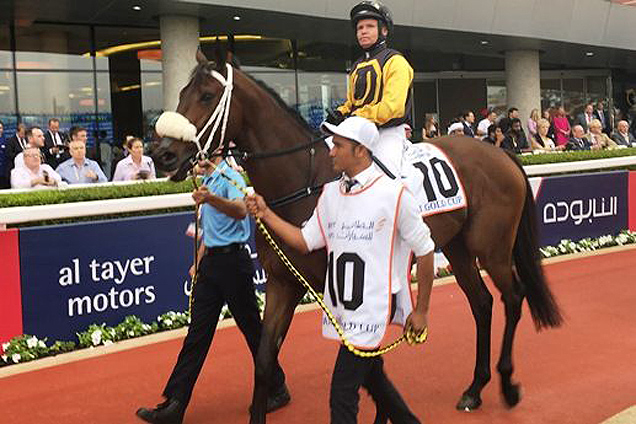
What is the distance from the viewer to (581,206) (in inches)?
439

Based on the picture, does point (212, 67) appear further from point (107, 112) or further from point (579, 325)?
point (107, 112)

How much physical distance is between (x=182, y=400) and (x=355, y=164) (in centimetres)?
205

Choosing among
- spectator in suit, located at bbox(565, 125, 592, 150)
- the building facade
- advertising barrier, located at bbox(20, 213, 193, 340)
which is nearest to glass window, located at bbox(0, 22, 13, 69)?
the building facade

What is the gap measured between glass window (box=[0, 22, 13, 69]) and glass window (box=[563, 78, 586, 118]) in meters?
22.5

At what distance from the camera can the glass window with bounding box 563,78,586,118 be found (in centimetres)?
3142

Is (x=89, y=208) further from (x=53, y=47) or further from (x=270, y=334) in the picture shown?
(x=53, y=47)

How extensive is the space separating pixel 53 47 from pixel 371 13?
45.9 feet

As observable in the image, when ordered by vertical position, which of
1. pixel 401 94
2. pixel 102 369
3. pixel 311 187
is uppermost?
pixel 401 94

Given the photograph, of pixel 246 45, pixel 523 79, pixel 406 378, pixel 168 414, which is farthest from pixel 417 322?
pixel 523 79

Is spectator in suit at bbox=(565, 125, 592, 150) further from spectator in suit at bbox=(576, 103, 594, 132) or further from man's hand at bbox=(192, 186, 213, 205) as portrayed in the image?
man's hand at bbox=(192, 186, 213, 205)

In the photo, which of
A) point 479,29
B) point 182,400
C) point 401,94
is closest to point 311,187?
point 401,94

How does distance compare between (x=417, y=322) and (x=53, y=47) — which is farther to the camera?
(x=53, y=47)

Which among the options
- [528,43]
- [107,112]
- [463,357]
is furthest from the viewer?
[528,43]

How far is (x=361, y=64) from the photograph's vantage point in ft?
15.3
